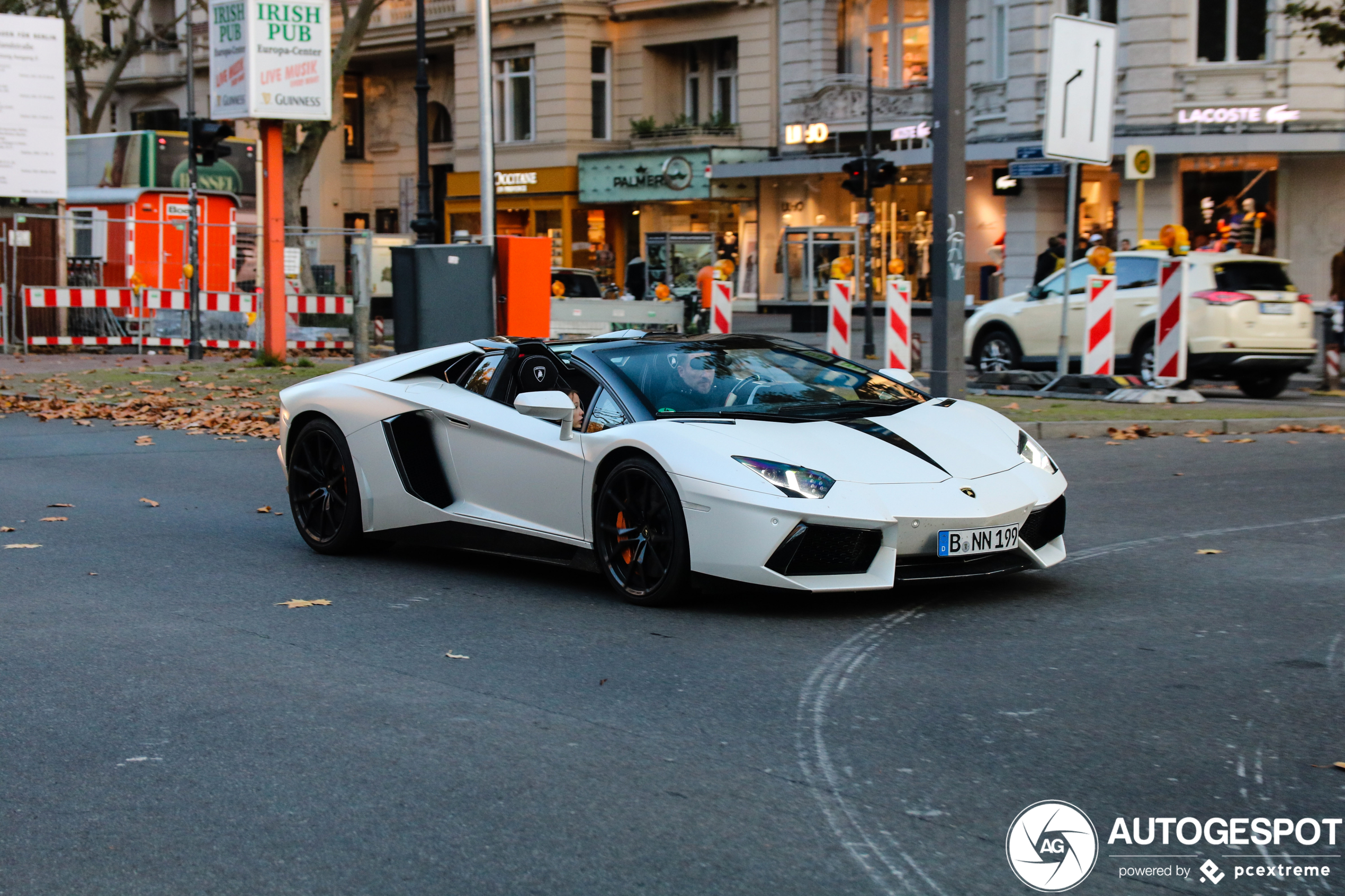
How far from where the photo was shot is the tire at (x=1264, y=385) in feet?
61.2

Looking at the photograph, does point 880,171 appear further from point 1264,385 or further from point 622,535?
point 622,535

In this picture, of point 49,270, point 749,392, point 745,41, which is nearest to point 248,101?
point 49,270

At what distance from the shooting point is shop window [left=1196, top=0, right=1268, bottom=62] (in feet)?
105

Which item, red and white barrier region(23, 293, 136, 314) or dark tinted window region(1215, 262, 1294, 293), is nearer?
dark tinted window region(1215, 262, 1294, 293)

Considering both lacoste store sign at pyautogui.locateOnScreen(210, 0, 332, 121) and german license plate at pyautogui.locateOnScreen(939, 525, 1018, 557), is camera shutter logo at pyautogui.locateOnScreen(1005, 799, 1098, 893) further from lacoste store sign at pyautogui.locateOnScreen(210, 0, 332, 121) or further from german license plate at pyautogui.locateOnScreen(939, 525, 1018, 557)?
lacoste store sign at pyautogui.locateOnScreen(210, 0, 332, 121)

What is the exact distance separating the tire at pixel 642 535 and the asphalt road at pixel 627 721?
170mm

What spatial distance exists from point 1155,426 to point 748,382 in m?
7.73

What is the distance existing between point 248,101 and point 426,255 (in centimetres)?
711

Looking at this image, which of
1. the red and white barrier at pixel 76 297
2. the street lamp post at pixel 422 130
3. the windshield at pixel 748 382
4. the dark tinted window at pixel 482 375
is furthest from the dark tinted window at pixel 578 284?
the windshield at pixel 748 382

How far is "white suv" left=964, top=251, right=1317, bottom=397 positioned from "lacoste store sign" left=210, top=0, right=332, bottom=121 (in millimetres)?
10334

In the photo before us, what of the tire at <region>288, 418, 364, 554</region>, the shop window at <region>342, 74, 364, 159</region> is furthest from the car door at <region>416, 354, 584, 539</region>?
the shop window at <region>342, 74, 364, 159</region>

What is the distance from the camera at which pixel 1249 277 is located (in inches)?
711

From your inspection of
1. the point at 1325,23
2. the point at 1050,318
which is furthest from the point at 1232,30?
the point at 1050,318

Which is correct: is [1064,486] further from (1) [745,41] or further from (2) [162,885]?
(1) [745,41]
